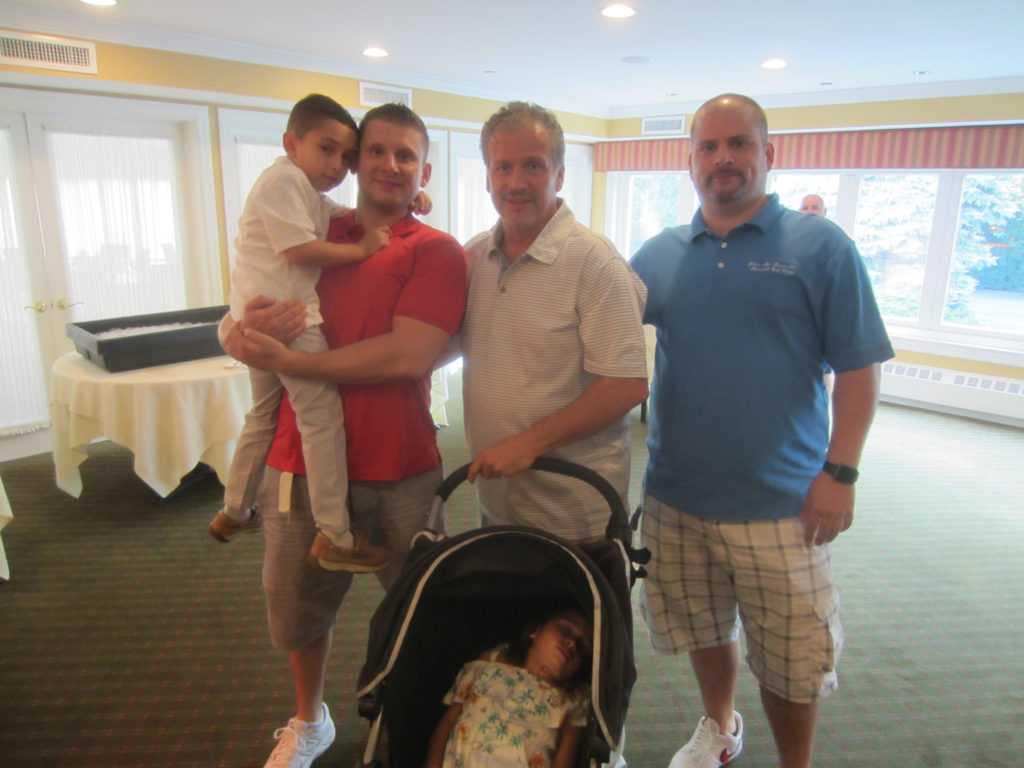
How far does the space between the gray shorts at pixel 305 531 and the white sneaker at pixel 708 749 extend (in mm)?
956

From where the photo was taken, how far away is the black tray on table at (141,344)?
315 cm

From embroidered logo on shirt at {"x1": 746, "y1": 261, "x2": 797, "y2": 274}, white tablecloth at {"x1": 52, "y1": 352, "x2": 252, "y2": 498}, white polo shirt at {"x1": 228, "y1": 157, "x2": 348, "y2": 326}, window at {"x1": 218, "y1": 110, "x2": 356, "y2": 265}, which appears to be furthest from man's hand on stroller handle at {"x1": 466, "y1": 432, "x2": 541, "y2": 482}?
window at {"x1": 218, "y1": 110, "x2": 356, "y2": 265}

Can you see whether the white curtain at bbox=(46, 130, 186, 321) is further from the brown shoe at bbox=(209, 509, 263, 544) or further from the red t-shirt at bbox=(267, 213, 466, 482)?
the red t-shirt at bbox=(267, 213, 466, 482)

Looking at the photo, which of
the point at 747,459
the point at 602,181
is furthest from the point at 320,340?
the point at 602,181

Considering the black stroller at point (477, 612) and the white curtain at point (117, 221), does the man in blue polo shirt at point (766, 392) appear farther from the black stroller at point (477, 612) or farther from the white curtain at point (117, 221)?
the white curtain at point (117, 221)

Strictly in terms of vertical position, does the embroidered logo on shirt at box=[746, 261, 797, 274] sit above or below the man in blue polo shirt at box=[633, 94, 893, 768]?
above

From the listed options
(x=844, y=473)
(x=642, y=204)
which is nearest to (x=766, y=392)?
(x=844, y=473)

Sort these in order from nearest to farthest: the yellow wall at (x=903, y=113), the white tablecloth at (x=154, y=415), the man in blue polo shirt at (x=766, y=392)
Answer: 1. the man in blue polo shirt at (x=766, y=392)
2. the white tablecloth at (x=154, y=415)
3. the yellow wall at (x=903, y=113)

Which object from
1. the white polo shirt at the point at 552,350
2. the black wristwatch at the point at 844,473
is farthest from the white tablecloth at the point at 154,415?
the black wristwatch at the point at 844,473

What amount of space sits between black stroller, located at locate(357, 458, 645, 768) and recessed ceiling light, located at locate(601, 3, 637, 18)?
2.83 meters

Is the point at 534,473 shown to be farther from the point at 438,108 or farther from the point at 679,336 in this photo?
the point at 438,108

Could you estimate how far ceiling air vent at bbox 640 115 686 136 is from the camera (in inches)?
268

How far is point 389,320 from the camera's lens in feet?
4.71

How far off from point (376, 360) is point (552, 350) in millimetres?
354
